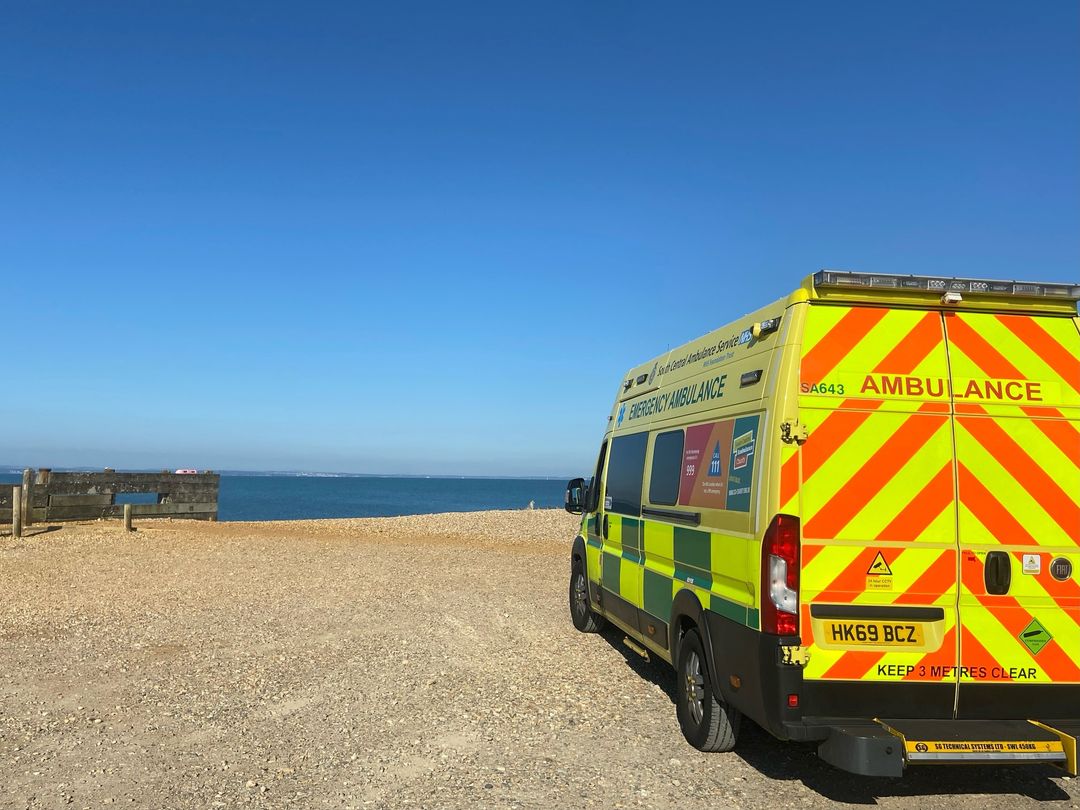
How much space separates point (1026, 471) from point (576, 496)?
537 cm

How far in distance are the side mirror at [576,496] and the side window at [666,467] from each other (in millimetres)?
2359

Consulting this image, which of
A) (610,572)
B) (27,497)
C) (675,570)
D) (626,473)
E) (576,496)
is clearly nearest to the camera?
(675,570)

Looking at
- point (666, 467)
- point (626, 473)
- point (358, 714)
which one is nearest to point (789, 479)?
point (666, 467)

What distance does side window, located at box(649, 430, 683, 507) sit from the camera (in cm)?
677

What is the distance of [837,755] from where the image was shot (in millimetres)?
4652

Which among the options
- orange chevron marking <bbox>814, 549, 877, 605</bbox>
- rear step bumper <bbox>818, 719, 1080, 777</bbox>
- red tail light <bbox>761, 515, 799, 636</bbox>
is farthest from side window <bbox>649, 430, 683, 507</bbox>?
rear step bumper <bbox>818, 719, 1080, 777</bbox>

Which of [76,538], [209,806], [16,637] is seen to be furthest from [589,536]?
[76,538]

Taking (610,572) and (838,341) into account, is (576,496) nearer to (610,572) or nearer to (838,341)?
(610,572)

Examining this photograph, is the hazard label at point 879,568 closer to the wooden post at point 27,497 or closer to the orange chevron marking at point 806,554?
the orange chevron marking at point 806,554

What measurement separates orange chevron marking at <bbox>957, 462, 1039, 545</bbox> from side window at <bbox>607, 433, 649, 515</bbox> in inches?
121

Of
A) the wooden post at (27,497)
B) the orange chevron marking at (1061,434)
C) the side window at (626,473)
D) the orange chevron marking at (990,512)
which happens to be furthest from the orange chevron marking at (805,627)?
the wooden post at (27,497)

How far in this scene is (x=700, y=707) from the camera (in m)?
5.95

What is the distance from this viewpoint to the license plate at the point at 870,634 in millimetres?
4863

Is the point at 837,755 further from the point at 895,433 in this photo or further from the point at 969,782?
the point at 895,433
